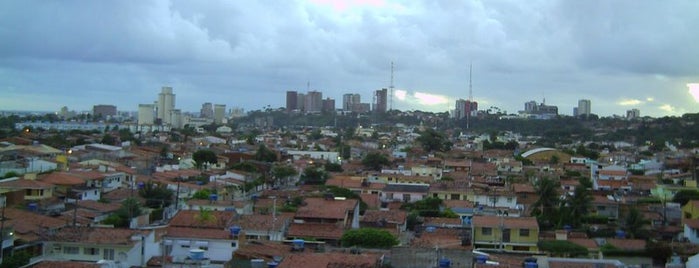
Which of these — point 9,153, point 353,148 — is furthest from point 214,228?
point 353,148

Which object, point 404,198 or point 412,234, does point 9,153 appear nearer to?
point 404,198

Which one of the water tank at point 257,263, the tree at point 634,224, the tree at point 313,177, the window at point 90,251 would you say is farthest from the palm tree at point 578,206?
the window at point 90,251

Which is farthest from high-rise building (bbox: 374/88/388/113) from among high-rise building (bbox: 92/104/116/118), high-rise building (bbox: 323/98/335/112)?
high-rise building (bbox: 92/104/116/118)

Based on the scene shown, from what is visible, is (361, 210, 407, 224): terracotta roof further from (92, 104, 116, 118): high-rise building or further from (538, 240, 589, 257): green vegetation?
(92, 104, 116, 118): high-rise building

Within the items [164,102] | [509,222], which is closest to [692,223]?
[509,222]

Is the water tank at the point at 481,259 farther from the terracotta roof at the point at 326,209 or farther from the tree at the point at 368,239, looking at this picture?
the terracotta roof at the point at 326,209

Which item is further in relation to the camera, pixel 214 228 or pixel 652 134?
pixel 652 134
